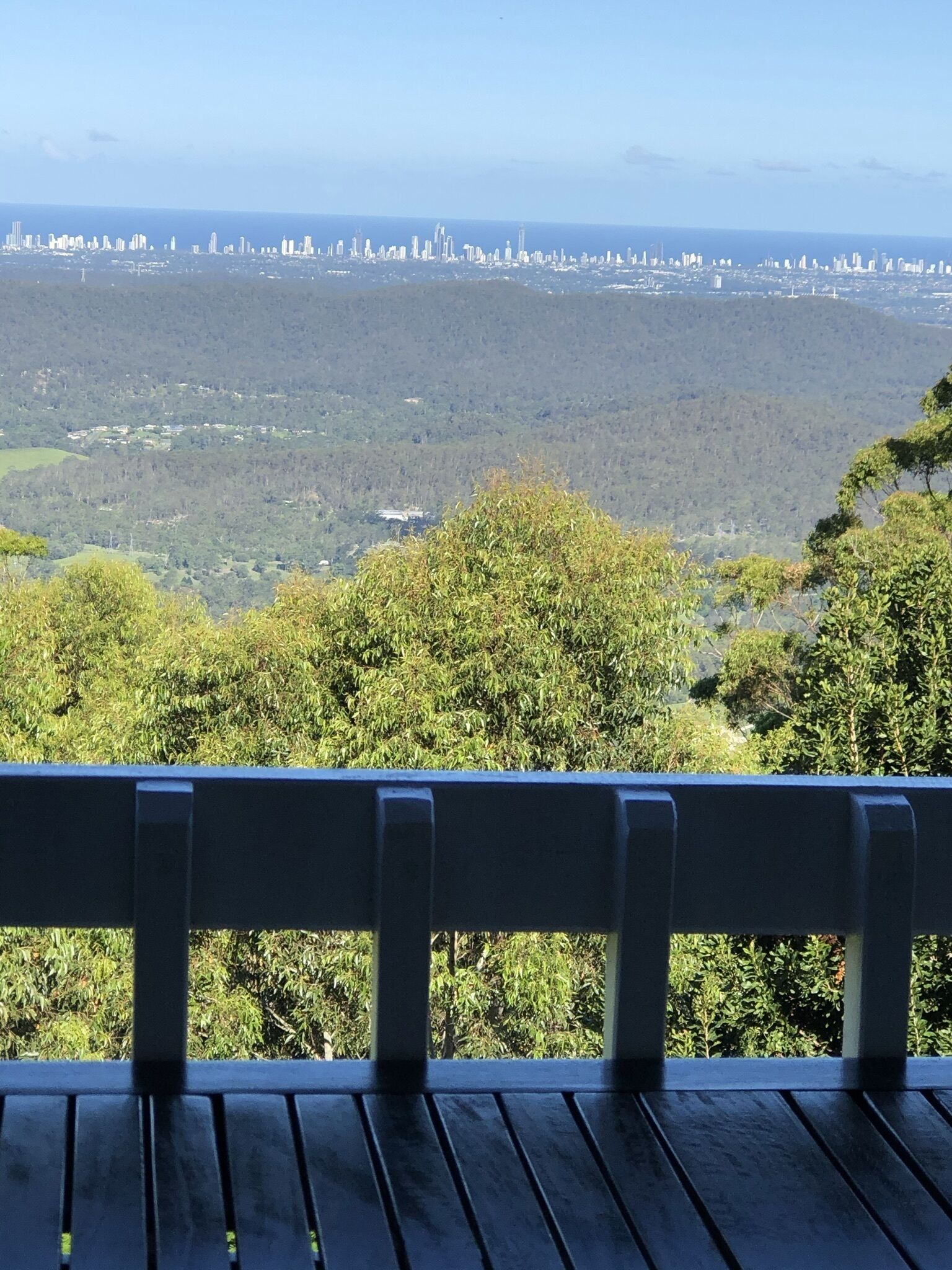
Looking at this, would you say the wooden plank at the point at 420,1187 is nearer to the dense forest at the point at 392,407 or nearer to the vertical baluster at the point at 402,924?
the vertical baluster at the point at 402,924

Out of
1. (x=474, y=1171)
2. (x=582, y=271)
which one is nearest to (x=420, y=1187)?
(x=474, y=1171)

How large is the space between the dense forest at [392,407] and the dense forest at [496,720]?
36089 mm

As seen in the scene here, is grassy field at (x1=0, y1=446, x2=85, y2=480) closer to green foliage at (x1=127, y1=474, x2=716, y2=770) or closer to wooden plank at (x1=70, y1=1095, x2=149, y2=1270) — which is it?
green foliage at (x1=127, y1=474, x2=716, y2=770)

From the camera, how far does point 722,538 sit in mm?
54719

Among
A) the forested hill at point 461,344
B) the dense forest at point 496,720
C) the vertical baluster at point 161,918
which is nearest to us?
the vertical baluster at point 161,918

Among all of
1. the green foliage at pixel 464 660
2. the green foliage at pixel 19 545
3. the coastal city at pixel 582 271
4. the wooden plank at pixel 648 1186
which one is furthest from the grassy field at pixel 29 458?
the wooden plank at pixel 648 1186

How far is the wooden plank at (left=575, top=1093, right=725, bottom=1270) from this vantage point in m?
1.08

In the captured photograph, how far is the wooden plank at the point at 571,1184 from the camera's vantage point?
1075 mm

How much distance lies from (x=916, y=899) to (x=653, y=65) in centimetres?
13290

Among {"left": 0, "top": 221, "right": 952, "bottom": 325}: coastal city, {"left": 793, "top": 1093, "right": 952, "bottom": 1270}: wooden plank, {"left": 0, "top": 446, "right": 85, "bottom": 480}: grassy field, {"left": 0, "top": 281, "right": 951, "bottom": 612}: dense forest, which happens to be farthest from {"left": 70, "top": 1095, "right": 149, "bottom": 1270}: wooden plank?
{"left": 0, "top": 221, "right": 952, "bottom": 325}: coastal city

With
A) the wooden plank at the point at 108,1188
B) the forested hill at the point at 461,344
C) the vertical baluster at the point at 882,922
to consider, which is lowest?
the wooden plank at the point at 108,1188

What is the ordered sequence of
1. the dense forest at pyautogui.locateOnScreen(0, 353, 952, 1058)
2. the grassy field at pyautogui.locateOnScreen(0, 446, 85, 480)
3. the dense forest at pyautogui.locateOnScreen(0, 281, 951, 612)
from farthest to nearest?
the grassy field at pyautogui.locateOnScreen(0, 446, 85, 480), the dense forest at pyautogui.locateOnScreen(0, 281, 951, 612), the dense forest at pyautogui.locateOnScreen(0, 353, 952, 1058)

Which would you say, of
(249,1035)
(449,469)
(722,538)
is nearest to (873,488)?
(249,1035)

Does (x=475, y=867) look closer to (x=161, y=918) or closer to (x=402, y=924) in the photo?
(x=402, y=924)
